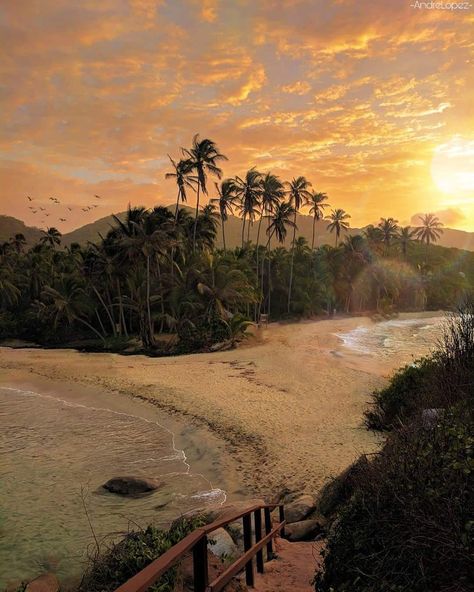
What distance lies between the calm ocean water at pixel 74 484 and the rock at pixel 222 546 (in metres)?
2.22

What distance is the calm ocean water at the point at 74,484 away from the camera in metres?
8.76

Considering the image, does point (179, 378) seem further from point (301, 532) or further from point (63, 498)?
point (301, 532)

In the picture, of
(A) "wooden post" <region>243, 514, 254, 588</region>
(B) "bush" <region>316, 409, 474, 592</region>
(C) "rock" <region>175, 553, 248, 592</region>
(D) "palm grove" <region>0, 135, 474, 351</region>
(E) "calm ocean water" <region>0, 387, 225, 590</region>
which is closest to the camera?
(B) "bush" <region>316, 409, 474, 592</region>

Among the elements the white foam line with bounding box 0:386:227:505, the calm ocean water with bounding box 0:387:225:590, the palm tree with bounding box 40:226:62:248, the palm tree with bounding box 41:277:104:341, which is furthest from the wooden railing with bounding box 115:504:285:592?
the palm tree with bounding box 40:226:62:248

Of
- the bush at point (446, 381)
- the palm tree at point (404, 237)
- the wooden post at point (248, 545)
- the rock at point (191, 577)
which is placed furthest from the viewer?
the palm tree at point (404, 237)

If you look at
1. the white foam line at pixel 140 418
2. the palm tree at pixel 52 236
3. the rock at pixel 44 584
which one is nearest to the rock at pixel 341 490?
the white foam line at pixel 140 418

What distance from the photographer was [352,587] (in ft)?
13.9

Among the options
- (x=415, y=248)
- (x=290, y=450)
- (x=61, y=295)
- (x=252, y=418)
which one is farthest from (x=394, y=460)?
(x=415, y=248)

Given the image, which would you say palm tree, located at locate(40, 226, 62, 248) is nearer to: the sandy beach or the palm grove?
the palm grove

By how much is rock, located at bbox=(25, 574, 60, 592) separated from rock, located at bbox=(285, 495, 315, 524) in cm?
424

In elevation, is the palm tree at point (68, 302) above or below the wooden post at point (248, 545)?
above

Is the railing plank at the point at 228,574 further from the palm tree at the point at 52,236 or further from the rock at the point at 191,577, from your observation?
the palm tree at the point at 52,236

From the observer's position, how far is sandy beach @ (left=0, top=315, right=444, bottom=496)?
12336 millimetres

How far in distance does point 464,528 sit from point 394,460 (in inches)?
70.3
